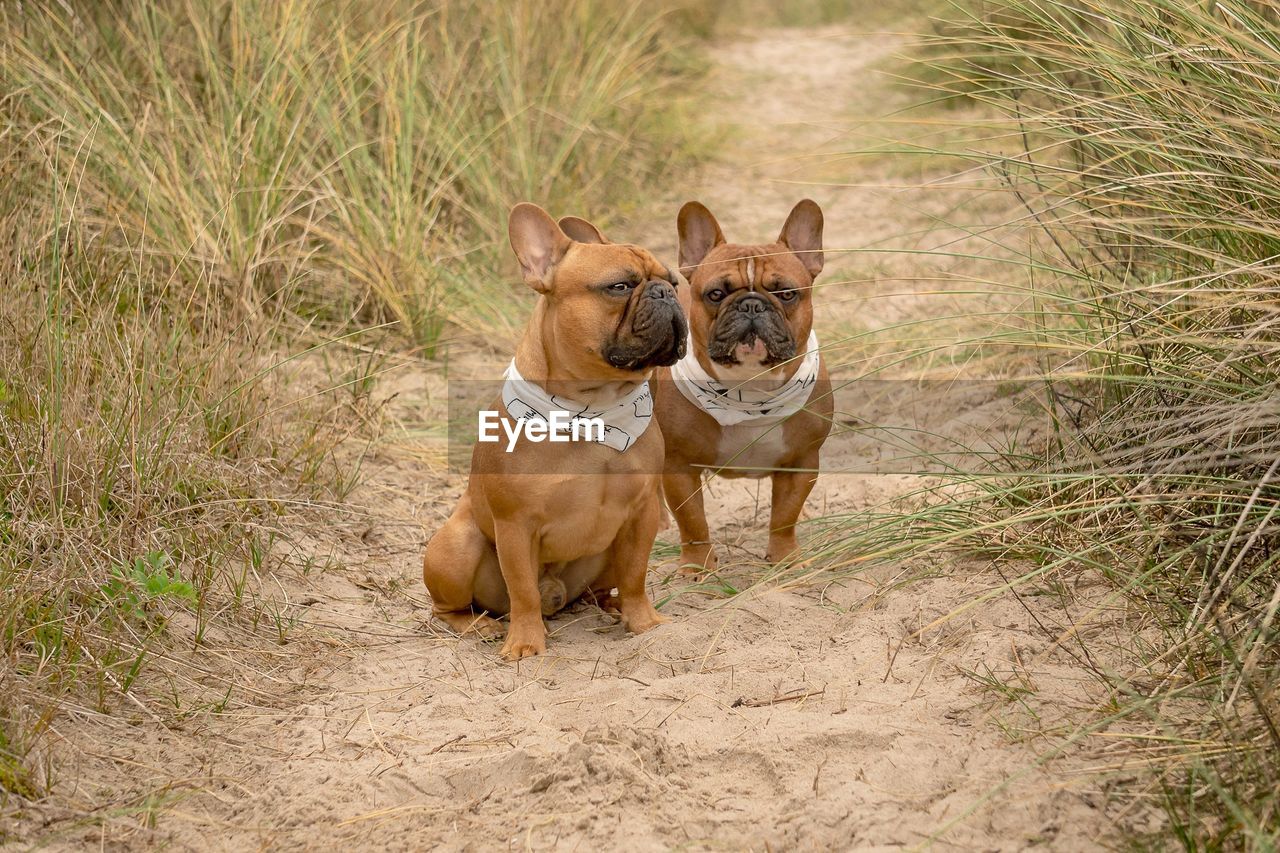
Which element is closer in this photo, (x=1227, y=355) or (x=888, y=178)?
(x=1227, y=355)

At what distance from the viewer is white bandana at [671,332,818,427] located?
4.55 m

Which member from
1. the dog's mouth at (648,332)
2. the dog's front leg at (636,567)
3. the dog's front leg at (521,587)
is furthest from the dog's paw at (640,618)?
the dog's mouth at (648,332)

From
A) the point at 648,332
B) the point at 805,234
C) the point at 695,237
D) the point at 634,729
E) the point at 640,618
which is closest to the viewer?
the point at 634,729

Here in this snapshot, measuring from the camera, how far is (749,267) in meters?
4.62

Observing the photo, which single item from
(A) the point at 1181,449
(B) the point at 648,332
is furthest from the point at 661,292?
(A) the point at 1181,449

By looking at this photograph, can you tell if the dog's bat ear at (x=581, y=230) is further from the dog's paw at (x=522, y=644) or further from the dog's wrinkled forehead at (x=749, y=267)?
the dog's paw at (x=522, y=644)

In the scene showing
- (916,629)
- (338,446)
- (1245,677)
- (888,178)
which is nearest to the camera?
(1245,677)

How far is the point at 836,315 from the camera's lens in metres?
6.96

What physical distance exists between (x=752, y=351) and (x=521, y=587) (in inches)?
43.9

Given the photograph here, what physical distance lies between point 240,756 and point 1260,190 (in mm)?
2978

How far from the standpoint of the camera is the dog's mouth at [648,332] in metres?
3.89

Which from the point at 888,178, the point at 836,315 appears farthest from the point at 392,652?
the point at 888,178

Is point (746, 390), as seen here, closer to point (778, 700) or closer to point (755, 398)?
point (755, 398)

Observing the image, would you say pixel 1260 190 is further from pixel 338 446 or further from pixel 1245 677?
pixel 338 446
